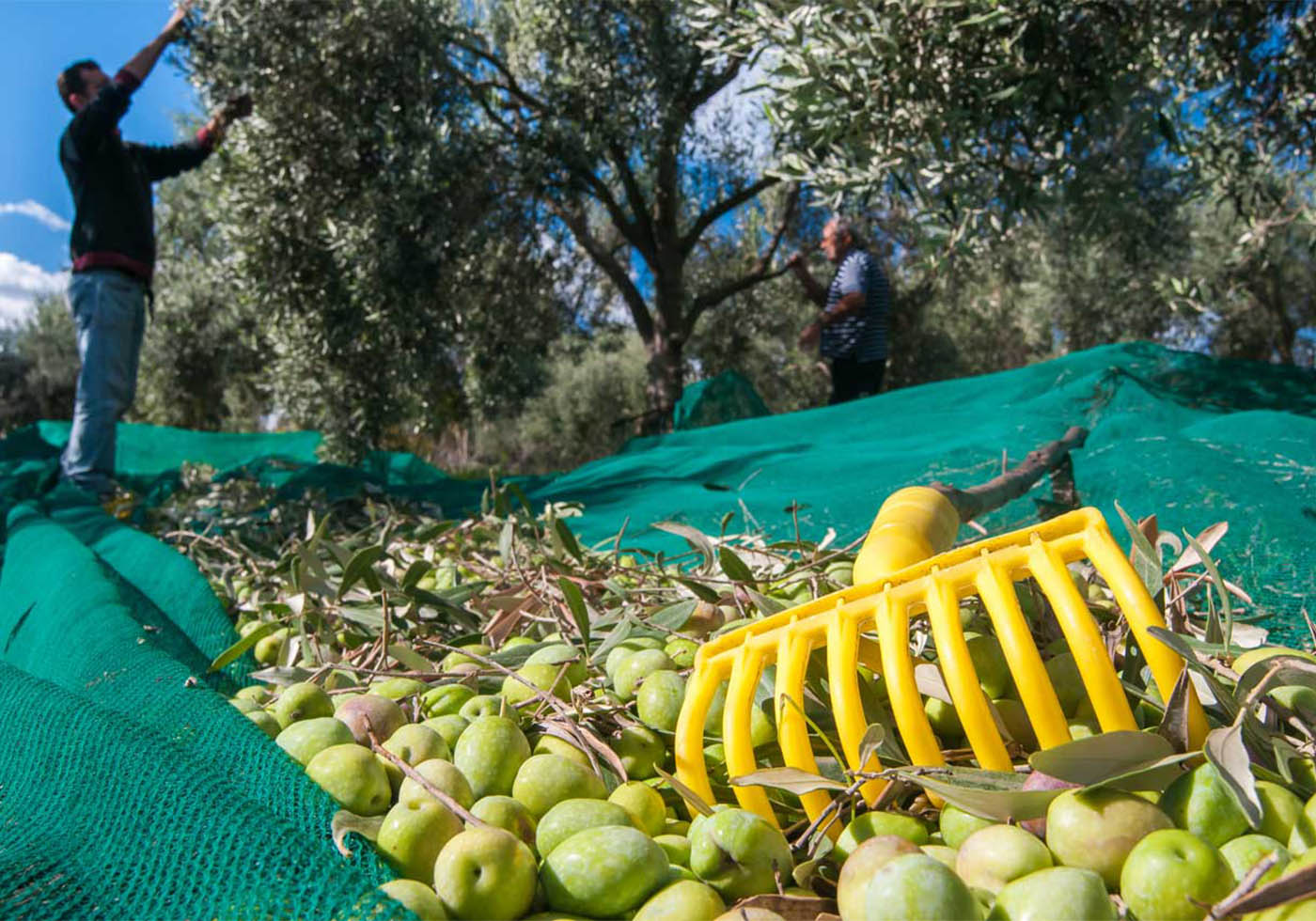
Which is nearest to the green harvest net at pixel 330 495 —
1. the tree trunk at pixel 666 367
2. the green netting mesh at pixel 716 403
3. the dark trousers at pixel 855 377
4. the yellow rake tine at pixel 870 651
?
the yellow rake tine at pixel 870 651

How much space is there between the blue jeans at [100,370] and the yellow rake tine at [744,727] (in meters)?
5.35

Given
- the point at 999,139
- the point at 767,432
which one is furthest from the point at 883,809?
the point at 767,432

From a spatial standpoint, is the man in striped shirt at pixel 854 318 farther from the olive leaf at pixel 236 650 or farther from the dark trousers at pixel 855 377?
the olive leaf at pixel 236 650

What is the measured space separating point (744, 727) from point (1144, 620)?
469 millimetres

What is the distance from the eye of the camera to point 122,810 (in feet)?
2.92

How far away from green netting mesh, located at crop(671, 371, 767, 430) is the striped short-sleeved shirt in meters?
0.96

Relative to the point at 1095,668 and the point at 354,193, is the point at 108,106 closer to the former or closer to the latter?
the point at 354,193

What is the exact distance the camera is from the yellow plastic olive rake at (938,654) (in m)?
0.92

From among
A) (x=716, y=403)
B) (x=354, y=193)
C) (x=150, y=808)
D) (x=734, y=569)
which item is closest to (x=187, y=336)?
(x=354, y=193)

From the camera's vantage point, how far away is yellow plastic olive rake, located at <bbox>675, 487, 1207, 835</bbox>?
0.92m

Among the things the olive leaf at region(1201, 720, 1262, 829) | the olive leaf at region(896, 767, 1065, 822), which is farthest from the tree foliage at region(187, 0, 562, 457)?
the olive leaf at region(1201, 720, 1262, 829)

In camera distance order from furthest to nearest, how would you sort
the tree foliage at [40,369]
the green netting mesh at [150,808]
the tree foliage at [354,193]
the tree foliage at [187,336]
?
the tree foliage at [40,369]
the tree foliage at [187,336]
the tree foliage at [354,193]
the green netting mesh at [150,808]

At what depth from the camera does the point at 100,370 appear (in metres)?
5.20

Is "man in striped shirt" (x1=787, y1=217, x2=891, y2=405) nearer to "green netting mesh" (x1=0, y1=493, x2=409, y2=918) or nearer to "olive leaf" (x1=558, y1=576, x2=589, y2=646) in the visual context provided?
"olive leaf" (x1=558, y1=576, x2=589, y2=646)
